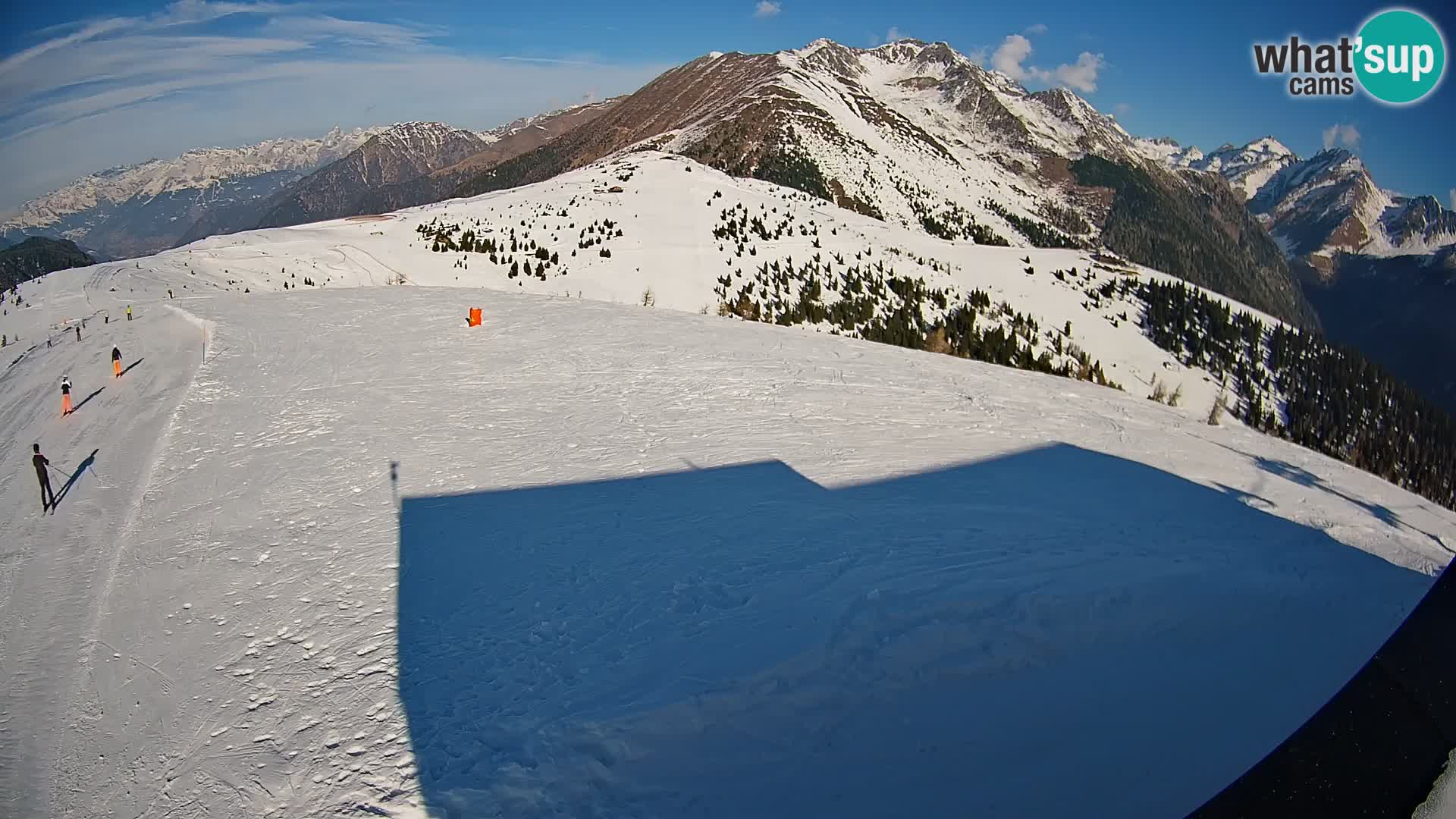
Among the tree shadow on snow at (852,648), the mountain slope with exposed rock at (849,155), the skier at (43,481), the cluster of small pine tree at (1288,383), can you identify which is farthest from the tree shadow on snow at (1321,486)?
the mountain slope with exposed rock at (849,155)

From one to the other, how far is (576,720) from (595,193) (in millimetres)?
39390

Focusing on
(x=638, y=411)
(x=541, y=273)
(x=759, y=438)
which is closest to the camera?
(x=759, y=438)

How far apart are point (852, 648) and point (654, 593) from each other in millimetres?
A: 1773

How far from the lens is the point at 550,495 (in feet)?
26.3

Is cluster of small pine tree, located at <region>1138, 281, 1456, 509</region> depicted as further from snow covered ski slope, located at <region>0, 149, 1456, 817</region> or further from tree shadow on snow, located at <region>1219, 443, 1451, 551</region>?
snow covered ski slope, located at <region>0, 149, 1456, 817</region>

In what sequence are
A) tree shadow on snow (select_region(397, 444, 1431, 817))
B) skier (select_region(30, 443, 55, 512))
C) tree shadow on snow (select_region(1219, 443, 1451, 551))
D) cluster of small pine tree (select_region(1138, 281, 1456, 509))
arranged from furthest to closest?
1. cluster of small pine tree (select_region(1138, 281, 1456, 509))
2. tree shadow on snow (select_region(1219, 443, 1451, 551))
3. skier (select_region(30, 443, 55, 512))
4. tree shadow on snow (select_region(397, 444, 1431, 817))

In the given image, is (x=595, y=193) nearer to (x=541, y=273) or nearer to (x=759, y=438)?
(x=541, y=273)

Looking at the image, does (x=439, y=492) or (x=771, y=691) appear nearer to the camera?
(x=771, y=691)

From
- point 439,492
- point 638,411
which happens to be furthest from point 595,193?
point 439,492

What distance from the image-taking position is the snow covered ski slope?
434cm

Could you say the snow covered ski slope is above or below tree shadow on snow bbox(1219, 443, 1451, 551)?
below

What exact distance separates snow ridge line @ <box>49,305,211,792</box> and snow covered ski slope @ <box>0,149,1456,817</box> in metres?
0.04


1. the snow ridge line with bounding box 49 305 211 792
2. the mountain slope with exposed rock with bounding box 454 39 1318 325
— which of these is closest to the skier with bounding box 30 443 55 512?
the snow ridge line with bounding box 49 305 211 792

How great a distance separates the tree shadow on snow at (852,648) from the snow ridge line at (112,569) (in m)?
2.38
